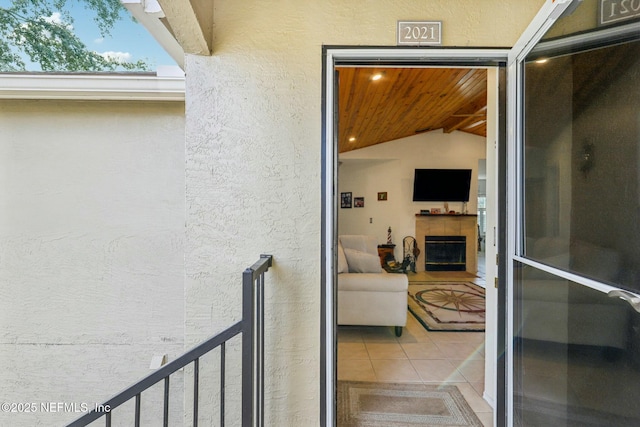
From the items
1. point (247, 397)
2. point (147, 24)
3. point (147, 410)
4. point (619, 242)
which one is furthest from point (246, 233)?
point (147, 410)

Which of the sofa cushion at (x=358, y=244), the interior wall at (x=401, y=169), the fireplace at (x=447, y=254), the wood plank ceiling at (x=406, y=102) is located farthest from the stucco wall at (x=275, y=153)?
the fireplace at (x=447, y=254)

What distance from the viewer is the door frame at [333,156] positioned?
5.34 feet

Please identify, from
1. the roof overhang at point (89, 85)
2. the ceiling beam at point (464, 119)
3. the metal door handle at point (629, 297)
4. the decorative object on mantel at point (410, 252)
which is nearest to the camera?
the metal door handle at point (629, 297)

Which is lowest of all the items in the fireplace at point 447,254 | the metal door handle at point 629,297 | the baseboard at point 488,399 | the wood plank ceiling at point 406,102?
the baseboard at point 488,399

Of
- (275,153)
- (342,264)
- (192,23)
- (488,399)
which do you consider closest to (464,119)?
(342,264)

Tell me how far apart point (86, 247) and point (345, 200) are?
6.11 meters

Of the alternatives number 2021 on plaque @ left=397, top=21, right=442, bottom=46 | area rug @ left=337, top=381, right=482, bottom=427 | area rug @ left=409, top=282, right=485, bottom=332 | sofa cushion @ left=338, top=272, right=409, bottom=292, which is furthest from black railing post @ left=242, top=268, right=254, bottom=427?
area rug @ left=409, top=282, right=485, bottom=332

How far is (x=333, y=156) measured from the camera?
165 cm

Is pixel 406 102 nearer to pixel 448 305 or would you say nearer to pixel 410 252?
pixel 448 305

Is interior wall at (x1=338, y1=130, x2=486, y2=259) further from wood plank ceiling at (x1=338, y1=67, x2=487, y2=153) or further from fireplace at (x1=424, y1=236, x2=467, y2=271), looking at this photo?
fireplace at (x1=424, y1=236, x2=467, y2=271)

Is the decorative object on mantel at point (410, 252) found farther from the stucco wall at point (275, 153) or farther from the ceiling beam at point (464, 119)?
the stucco wall at point (275, 153)

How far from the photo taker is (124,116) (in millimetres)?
2168

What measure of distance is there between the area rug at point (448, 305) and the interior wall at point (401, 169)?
6.38 ft

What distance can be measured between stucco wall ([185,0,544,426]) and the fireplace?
609 cm
